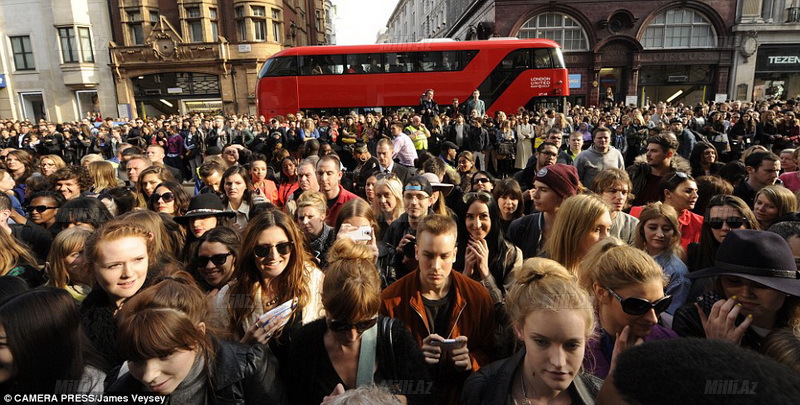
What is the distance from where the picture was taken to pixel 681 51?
89.5ft

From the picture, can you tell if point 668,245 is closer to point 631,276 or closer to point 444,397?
point 631,276

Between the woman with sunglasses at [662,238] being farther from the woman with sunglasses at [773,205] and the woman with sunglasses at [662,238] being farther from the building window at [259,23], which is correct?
the building window at [259,23]

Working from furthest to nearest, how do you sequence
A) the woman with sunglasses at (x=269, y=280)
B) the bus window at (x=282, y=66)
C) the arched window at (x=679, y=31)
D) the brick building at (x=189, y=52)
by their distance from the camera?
the brick building at (x=189, y=52)
the arched window at (x=679, y=31)
the bus window at (x=282, y=66)
the woman with sunglasses at (x=269, y=280)

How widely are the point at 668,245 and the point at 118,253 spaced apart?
3781 millimetres

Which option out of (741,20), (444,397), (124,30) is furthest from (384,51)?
(741,20)

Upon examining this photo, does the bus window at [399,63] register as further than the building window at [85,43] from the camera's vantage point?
No

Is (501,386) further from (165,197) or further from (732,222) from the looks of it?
(165,197)

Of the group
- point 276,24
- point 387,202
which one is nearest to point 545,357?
point 387,202

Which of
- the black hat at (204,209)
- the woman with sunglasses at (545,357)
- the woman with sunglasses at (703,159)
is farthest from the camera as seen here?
the woman with sunglasses at (703,159)

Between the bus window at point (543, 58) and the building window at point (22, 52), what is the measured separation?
3353cm

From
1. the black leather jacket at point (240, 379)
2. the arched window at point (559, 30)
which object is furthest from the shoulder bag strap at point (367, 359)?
the arched window at point (559, 30)

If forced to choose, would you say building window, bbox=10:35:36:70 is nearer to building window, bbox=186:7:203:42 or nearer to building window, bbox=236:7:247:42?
building window, bbox=186:7:203:42

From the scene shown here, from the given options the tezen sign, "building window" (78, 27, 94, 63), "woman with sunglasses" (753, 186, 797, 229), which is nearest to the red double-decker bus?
"woman with sunglasses" (753, 186, 797, 229)

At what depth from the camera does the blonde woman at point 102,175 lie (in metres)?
5.41
